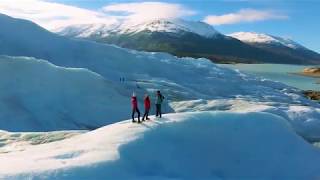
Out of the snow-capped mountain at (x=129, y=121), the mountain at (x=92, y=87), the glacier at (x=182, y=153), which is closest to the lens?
the glacier at (x=182, y=153)

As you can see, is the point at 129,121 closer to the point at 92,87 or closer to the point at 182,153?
the point at 182,153

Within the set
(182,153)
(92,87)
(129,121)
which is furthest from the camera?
(92,87)

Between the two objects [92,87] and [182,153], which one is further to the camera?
[92,87]

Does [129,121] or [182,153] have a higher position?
[129,121]

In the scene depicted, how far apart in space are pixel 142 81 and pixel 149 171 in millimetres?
32969

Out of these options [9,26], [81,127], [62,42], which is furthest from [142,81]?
[81,127]

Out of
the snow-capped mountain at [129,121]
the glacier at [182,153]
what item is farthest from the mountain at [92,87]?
the glacier at [182,153]

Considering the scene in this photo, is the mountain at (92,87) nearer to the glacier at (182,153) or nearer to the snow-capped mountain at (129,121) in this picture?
the snow-capped mountain at (129,121)

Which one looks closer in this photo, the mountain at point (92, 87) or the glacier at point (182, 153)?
the glacier at point (182, 153)

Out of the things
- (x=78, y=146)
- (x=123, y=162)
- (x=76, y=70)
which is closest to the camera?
(x=123, y=162)

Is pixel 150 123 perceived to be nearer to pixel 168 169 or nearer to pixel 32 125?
pixel 168 169

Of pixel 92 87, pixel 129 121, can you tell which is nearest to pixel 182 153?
pixel 129 121

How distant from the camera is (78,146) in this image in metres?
17.5

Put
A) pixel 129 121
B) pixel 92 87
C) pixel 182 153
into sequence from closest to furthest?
pixel 182 153 < pixel 129 121 < pixel 92 87
